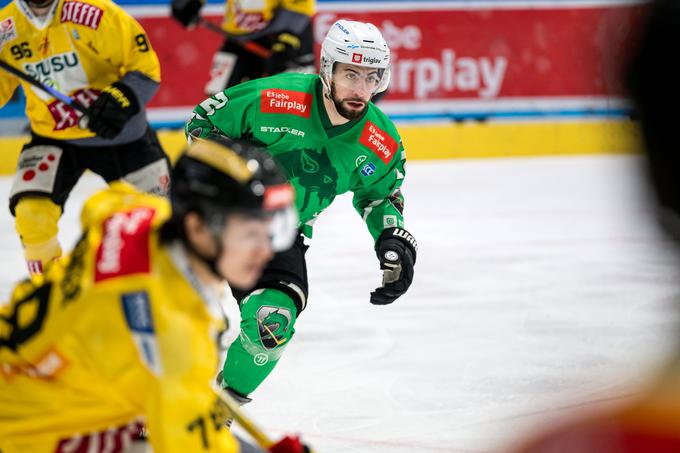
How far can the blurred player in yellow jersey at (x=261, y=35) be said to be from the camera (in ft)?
22.6

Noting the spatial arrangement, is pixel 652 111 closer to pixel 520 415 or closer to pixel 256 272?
pixel 256 272

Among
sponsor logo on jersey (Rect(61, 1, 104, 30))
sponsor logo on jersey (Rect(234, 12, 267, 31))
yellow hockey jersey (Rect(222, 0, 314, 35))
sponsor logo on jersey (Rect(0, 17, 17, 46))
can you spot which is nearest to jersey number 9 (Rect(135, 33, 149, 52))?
sponsor logo on jersey (Rect(61, 1, 104, 30))

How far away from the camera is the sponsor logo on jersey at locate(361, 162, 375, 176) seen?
3.49 meters

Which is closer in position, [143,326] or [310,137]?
[143,326]

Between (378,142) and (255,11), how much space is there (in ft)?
12.6

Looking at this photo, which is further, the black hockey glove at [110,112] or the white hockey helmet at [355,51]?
the black hockey glove at [110,112]

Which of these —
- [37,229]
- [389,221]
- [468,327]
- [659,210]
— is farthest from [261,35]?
[659,210]

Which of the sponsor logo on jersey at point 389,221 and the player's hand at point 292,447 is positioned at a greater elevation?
the player's hand at point 292,447

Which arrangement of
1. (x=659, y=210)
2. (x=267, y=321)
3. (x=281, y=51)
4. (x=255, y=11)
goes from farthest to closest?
(x=255, y=11) → (x=281, y=51) → (x=267, y=321) → (x=659, y=210)

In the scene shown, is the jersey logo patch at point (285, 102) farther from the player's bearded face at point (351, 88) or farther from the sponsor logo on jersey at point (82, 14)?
the sponsor logo on jersey at point (82, 14)

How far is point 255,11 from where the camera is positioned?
23.3 ft

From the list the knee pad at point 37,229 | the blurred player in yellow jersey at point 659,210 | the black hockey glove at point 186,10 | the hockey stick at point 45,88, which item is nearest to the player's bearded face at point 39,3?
the hockey stick at point 45,88

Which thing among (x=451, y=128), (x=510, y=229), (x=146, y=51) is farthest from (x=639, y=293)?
(x=451, y=128)

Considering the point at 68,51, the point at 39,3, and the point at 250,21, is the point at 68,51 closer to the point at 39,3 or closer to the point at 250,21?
the point at 39,3
